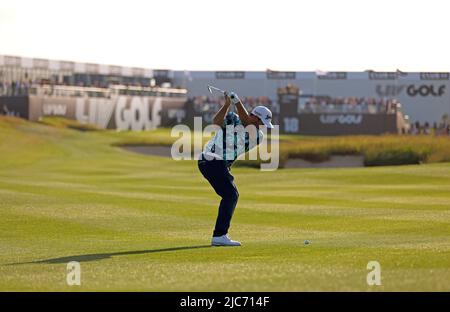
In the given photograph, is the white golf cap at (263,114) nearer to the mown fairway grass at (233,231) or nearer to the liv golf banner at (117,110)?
the mown fairway grass at (233,231)

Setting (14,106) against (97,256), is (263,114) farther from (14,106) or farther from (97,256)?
(14,106)

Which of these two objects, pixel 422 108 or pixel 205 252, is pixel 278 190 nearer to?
pixel 205 252

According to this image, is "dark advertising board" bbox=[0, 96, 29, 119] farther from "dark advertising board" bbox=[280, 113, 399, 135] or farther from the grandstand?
"dark advertising board" bbox=[280, 113, 399, 135]

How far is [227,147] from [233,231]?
394 cm

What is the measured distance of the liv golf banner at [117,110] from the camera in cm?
7181

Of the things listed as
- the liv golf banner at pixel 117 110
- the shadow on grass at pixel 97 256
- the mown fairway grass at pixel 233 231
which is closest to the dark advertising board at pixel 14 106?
the liv golf banner at pixel 117 110

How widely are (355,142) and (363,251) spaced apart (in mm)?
38729

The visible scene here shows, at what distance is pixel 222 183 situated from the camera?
653 inches

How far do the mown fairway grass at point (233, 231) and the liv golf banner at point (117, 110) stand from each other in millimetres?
29498

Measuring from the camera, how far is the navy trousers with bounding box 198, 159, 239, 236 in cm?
1645

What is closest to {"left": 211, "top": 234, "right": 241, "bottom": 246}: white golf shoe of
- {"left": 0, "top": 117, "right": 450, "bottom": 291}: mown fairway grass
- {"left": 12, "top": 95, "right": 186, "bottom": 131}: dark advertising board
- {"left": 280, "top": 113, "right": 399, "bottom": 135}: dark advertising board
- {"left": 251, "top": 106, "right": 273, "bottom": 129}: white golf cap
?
{"left": 0, "top": 117, "right": 450, "bottom": 291}: mown fairway grass
